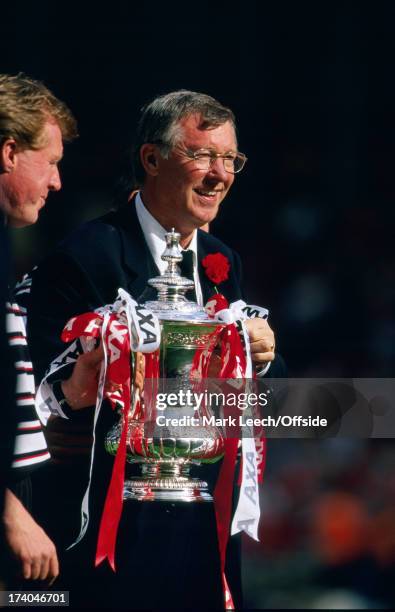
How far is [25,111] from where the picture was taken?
2287 mm

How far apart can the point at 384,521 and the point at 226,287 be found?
194 cm

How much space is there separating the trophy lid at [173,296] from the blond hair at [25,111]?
12.0 inches

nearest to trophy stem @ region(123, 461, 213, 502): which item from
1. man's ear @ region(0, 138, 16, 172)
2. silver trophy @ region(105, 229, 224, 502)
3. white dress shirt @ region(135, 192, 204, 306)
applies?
silver trophy @ region(105, 229, 224, 502)

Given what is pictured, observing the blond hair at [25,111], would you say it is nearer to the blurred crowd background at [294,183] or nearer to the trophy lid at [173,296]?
the trophy lid at [173,296]

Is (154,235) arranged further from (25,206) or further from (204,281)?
(25,206)

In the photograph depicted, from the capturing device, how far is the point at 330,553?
4227 millimetres

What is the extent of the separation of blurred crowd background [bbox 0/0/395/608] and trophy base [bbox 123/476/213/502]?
1900 mm

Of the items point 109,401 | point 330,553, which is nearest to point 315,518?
point 330,553

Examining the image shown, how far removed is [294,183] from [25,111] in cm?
251

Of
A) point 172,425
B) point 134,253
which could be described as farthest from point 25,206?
point 172,425

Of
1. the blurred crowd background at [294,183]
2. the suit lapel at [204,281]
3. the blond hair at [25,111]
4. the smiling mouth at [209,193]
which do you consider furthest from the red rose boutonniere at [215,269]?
the blurred crowd background at [294,183]

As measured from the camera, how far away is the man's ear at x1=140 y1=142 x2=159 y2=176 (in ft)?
8.54

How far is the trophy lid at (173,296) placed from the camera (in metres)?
2.19

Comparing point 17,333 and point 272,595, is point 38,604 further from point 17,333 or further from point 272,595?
point 272,595
